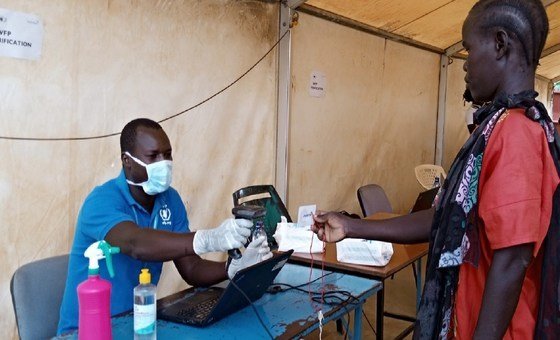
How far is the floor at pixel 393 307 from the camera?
3.17 m

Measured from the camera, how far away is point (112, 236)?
153 centimetres

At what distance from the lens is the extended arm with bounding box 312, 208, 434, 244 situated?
142 centimetres

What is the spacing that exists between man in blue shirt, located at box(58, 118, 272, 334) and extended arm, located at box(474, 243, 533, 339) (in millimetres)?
653

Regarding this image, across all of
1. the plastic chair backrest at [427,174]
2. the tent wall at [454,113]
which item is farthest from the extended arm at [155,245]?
the tent wall at [454,113]

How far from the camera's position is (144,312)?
4.07ft

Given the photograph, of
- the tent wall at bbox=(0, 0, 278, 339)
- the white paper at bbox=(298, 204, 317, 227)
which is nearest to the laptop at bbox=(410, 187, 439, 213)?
the white paper at bbox=(298, 204, 317, 227)

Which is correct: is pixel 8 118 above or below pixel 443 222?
above

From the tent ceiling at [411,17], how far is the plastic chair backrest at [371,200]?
1.37 meters

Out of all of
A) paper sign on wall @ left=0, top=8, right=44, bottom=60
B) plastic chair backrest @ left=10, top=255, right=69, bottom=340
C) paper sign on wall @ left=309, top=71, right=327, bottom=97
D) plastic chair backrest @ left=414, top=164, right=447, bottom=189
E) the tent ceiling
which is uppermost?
the tent ceiling

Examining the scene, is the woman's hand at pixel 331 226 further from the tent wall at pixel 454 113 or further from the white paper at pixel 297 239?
the tent wall at pixel 454 113

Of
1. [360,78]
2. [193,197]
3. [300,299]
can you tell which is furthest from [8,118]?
[360,78]

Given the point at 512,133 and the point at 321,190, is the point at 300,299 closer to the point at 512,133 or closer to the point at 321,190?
the point at 512,133

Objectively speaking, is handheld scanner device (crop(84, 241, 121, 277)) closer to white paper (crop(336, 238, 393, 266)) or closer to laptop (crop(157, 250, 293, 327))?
laptop (crop(157, 250, 293, 327))

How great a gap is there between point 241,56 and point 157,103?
2.46 feet
